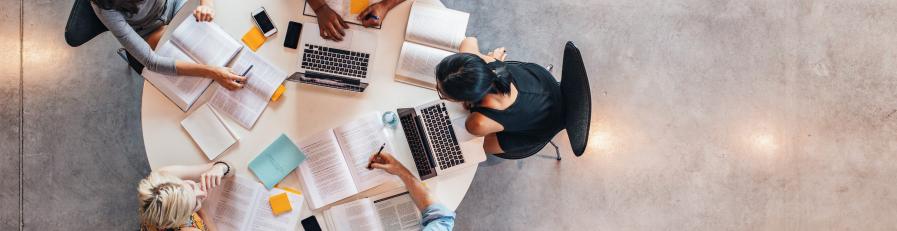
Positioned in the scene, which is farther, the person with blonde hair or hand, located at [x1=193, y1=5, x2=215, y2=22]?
hand, located at [x1=193, y1=5, x2=215, y2=22]

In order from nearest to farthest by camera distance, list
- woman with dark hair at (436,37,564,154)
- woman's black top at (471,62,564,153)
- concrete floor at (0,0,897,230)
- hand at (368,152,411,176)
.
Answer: woman with dark hair at (436,37,564,154) < woman's black top at (471,62,564,153) < hand at (368,152,411,176) < concrete floor at (0,0,897,230)

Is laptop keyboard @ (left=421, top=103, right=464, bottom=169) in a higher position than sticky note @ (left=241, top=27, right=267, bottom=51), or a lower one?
lower

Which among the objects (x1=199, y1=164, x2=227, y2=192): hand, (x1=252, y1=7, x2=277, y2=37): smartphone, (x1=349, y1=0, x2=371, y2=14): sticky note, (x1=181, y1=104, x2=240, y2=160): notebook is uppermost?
(x1=349, y1=0, x2=371, y2=14): sticky note

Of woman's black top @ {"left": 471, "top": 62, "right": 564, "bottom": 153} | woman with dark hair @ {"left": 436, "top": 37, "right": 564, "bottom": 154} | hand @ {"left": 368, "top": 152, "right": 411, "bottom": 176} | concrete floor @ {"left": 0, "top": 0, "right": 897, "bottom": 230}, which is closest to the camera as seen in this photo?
woman with dark hair @ {"left": 436, "top": 37, "right": 564, "bottom": 154}

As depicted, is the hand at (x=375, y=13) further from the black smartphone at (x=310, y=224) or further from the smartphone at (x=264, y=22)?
the black smartphone at (x=310, y=224)

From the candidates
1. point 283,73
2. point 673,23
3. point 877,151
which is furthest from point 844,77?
point 283,73

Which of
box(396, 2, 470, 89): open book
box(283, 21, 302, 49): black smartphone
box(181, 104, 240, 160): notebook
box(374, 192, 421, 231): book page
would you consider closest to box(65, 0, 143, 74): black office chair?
box(181, 104, 240, 160): notebook

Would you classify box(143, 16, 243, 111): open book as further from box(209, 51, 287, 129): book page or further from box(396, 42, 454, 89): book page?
box(396, 42, 454, 89): book page

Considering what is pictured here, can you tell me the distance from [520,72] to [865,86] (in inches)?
89.2

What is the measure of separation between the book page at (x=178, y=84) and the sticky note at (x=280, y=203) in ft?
1.60

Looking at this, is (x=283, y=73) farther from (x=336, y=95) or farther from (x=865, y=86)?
(x=865, y=86)

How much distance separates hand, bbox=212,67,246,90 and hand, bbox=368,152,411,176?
0.59 metres

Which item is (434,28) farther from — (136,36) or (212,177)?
(136,36)

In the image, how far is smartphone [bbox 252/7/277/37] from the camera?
7.04ft
